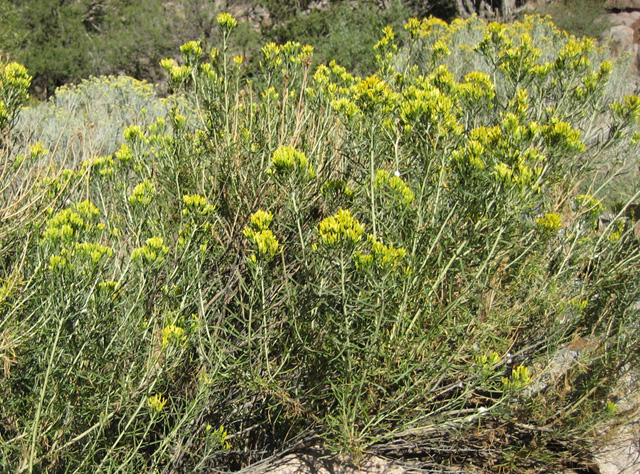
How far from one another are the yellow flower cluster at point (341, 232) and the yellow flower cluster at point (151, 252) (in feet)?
1.94

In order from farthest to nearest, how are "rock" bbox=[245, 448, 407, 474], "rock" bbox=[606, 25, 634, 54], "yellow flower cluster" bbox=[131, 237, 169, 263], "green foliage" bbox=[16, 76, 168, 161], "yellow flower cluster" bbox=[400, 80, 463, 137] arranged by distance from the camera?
"rock" bbox=[606, 25, 634, 54] → "green foliage" bbox=[16, 76, 168, 161] → "rock" bbox=[245, 448, 407, 474] → "yellow flower cluster" bbox=[400, 80, 463, 137] → "yellow flower cluster" bbox=[131, 237, 169, 263]

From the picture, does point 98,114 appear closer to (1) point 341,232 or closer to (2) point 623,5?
(1) point 341,232

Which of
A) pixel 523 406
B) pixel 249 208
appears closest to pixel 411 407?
pixel 523 406

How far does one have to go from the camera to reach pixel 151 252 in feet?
6.12

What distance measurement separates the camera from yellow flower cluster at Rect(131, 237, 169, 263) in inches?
73.3

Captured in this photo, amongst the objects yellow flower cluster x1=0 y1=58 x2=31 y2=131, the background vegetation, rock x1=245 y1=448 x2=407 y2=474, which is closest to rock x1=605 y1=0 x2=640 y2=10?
the background vegetation

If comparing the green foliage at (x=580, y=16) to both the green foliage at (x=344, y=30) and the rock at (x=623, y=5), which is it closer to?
the rock at (x=623, y=5)

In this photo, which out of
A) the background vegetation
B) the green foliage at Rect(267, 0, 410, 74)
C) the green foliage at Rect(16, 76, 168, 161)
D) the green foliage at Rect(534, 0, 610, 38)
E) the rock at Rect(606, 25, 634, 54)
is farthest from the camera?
the rock at Rect(606, 25, 634, 54)

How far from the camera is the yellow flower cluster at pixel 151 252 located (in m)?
1.86

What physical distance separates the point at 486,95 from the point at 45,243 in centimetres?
206

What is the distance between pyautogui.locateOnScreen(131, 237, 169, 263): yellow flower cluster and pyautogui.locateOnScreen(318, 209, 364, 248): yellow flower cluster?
592 mm

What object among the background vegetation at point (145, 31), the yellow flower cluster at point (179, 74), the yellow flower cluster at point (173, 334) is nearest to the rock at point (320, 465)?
the yellow flower cluster at point (173, 334)

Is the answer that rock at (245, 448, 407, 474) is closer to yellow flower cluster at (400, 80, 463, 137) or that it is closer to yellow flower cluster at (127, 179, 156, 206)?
yellow flower cluster at (127, 179, 156, 206)

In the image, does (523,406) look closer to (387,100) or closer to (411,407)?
(411,407)
